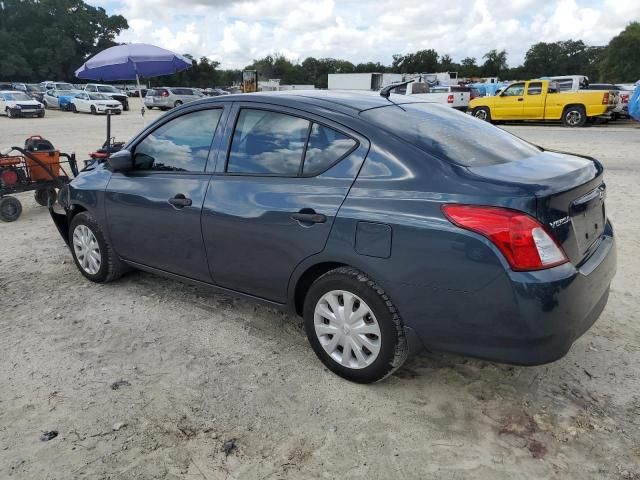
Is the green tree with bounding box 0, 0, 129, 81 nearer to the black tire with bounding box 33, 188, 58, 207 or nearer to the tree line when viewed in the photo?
the tree line

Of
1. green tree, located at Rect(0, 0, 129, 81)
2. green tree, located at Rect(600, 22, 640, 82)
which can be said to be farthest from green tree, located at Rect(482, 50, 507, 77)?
green tree, located at Rect(0, 0, 129, 81)

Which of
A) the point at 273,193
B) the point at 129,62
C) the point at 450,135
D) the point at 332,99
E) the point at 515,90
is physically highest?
the point at 129,62

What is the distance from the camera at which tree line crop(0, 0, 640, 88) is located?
83375 mm

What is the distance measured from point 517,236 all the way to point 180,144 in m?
2.44

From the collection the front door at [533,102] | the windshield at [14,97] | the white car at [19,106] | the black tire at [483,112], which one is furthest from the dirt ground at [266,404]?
the windshield at [14,97]

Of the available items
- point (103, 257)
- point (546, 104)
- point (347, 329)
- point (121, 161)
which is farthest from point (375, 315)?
point (546, 104)

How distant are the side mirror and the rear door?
0.88 m

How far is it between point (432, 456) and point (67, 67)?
102123 mm

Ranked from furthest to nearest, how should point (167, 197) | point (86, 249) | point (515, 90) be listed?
point (515, 90) < point (86, 249) < point (167, 197)

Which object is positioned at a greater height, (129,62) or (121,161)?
(129,62)

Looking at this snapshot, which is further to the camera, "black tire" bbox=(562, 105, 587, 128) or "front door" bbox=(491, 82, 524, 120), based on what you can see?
"front door" bbox=(491, 82, 524, 120)

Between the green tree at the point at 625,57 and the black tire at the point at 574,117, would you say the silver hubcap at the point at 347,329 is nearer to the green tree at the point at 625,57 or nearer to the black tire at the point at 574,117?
the black tire at the point at 574,117

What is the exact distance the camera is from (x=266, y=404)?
9.39 feet

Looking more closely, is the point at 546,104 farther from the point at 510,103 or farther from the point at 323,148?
the point at 323,148
